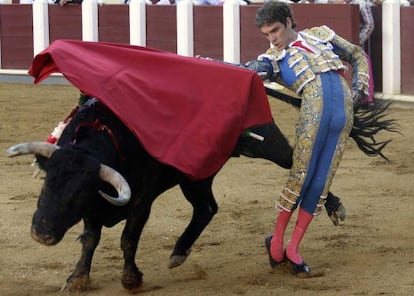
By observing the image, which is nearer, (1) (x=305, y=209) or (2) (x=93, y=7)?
(1) (x=305, y=209)

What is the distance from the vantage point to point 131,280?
4355 mm

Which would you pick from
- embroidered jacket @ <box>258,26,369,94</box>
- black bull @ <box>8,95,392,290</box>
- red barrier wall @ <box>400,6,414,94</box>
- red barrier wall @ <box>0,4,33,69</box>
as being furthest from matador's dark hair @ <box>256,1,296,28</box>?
red barrier wall @ <box>0,4,33,69</box>

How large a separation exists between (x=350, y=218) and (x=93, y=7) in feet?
23.3

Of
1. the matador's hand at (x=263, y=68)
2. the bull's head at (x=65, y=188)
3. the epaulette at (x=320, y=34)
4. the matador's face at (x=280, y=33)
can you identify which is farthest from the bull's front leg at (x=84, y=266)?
the epaulette at (x=320, y=34)

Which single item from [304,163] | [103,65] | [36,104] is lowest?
[36,104]

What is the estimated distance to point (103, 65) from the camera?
436 cm

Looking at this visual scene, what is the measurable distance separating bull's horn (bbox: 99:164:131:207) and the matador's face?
872 millimetres

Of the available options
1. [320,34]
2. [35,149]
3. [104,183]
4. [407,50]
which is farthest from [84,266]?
[407,50]

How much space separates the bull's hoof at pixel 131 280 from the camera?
436cm

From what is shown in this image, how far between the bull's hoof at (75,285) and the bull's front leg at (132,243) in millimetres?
153

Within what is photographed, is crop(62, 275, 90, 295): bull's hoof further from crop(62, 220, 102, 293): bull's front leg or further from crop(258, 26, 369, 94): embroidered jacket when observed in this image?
crop(258, 26, 369, 94): embroidered jacket

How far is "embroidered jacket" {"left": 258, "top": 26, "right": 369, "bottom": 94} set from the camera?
14.7 feet

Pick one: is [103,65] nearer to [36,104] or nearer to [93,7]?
[36,104]

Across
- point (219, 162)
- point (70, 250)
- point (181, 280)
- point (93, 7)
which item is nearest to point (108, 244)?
point (70, 250)
